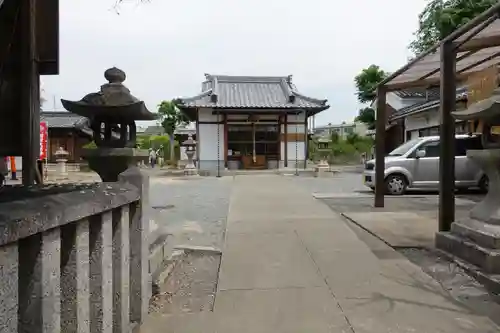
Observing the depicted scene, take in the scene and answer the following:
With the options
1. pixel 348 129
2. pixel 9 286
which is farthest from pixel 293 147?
pixel 348 129

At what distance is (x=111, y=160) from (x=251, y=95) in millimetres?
25442

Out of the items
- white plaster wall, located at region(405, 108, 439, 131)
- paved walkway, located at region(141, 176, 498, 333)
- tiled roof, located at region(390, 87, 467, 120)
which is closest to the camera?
paved walkway, located at region(141, 176, 498, 333)

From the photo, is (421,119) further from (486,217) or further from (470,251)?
(470,251)

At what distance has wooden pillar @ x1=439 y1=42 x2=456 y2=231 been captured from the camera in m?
6.23

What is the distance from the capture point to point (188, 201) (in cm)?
1260

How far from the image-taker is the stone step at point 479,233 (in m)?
4.71

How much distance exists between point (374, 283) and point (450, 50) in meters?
3.65

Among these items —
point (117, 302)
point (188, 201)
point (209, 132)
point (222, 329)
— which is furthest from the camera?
point (209, 132)

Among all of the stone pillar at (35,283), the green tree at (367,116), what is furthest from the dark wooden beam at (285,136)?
the stone pillar at (35,283)

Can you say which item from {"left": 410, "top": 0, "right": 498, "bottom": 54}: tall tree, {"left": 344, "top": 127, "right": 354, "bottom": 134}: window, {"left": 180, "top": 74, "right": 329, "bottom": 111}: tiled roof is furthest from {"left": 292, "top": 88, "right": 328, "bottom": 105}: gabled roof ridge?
{"left": 344, "top": 127, "right": 354, "bottom": 134}: window

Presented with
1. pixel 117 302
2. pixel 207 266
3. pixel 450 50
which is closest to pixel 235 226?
pixel 207 266

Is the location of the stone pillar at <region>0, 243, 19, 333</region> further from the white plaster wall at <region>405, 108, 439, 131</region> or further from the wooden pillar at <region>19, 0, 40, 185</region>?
the white plaster wall at <region>405, 108, 439, 131</region>

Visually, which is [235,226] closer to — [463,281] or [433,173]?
[463,281]

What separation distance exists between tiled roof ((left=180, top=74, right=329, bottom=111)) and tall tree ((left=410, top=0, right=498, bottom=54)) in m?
9.15
